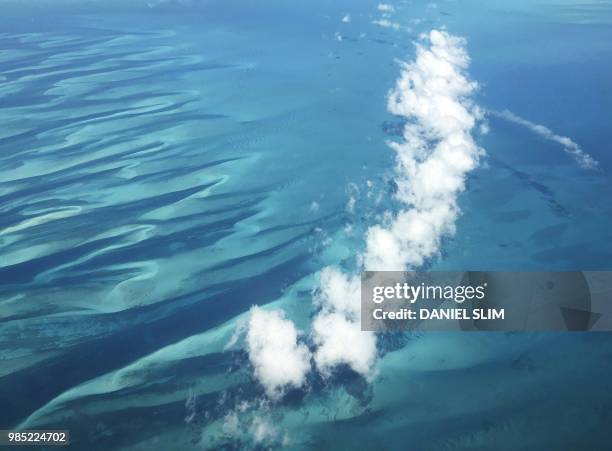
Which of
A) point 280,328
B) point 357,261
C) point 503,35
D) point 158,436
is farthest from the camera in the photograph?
point 503,35

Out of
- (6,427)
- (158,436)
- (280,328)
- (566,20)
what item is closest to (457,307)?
(280,328)

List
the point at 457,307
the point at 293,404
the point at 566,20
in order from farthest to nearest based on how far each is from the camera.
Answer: the point at 566,20 → the point at 457,307 → the point at 293,404

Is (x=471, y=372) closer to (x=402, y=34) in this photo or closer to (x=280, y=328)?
(x=280, y=328)

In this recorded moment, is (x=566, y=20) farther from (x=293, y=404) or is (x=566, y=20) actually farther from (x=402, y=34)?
(x=293, y=404)

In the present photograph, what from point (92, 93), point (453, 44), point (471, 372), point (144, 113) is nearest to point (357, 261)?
point (471, 372)

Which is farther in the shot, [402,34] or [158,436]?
[402,34]

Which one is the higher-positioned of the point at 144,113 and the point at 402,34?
the point at 402,34

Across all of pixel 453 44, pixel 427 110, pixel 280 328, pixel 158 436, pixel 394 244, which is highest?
pixel 453 44
